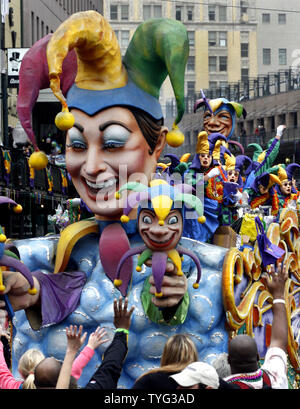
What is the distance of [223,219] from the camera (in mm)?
8523

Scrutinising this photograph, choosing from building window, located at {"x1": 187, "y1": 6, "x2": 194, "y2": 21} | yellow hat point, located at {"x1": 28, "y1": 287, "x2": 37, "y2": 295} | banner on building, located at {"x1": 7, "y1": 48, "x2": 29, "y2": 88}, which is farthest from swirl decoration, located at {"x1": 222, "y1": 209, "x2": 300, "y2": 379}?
building window, located at {"x1": 187, "y1": 6, "x2": 194, "y2": 21}

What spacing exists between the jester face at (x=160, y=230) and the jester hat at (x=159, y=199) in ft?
0.19

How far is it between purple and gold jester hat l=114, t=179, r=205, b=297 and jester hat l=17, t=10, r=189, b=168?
495 mm

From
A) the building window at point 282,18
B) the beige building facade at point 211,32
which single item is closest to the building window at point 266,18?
the beige building facade at point 211,32

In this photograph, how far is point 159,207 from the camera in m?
5.79

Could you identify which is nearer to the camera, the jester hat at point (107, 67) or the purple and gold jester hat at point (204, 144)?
the jester hat at point (107, 67)

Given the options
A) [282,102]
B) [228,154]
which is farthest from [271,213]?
[282,102]

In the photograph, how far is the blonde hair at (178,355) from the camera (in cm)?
419

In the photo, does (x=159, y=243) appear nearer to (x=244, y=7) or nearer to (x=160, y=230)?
(x=160, y=230)

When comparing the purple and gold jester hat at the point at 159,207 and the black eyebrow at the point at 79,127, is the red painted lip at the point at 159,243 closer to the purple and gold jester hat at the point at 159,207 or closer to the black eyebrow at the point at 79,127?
the purple and gold jester hat at the point at 159,207

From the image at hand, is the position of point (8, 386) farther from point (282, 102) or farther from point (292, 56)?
point (292, 56)

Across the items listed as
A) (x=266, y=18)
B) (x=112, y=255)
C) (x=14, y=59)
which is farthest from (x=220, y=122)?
(x=266, y=18)

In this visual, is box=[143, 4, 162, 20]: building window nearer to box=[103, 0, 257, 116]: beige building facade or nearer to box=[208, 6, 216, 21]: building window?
box=[103, 0, 257, 116]: beige building facade

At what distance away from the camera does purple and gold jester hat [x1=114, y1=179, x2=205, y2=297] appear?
5.80 m
